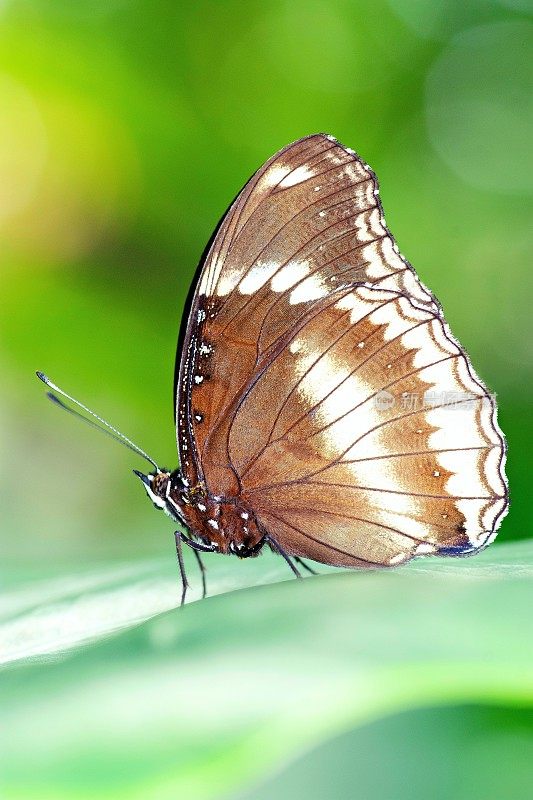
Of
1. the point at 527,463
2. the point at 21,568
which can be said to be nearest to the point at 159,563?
the point at 21,568

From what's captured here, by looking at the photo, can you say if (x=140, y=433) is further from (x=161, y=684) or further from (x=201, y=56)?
(x=161, y=684)

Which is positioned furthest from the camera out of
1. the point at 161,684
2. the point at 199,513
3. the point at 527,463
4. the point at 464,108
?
the point at 464,108

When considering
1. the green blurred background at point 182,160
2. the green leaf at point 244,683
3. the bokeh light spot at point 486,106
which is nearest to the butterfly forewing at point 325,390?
the green leaf at point 244,683

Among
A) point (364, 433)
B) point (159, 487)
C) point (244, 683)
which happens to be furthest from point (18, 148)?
point (244, 683)

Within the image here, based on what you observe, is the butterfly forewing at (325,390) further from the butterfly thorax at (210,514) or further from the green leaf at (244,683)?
the green leaf at (244,683)

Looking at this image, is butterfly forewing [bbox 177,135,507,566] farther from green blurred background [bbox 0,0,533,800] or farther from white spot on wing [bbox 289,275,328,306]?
green blurred background [bbox 0,0,533,800]
